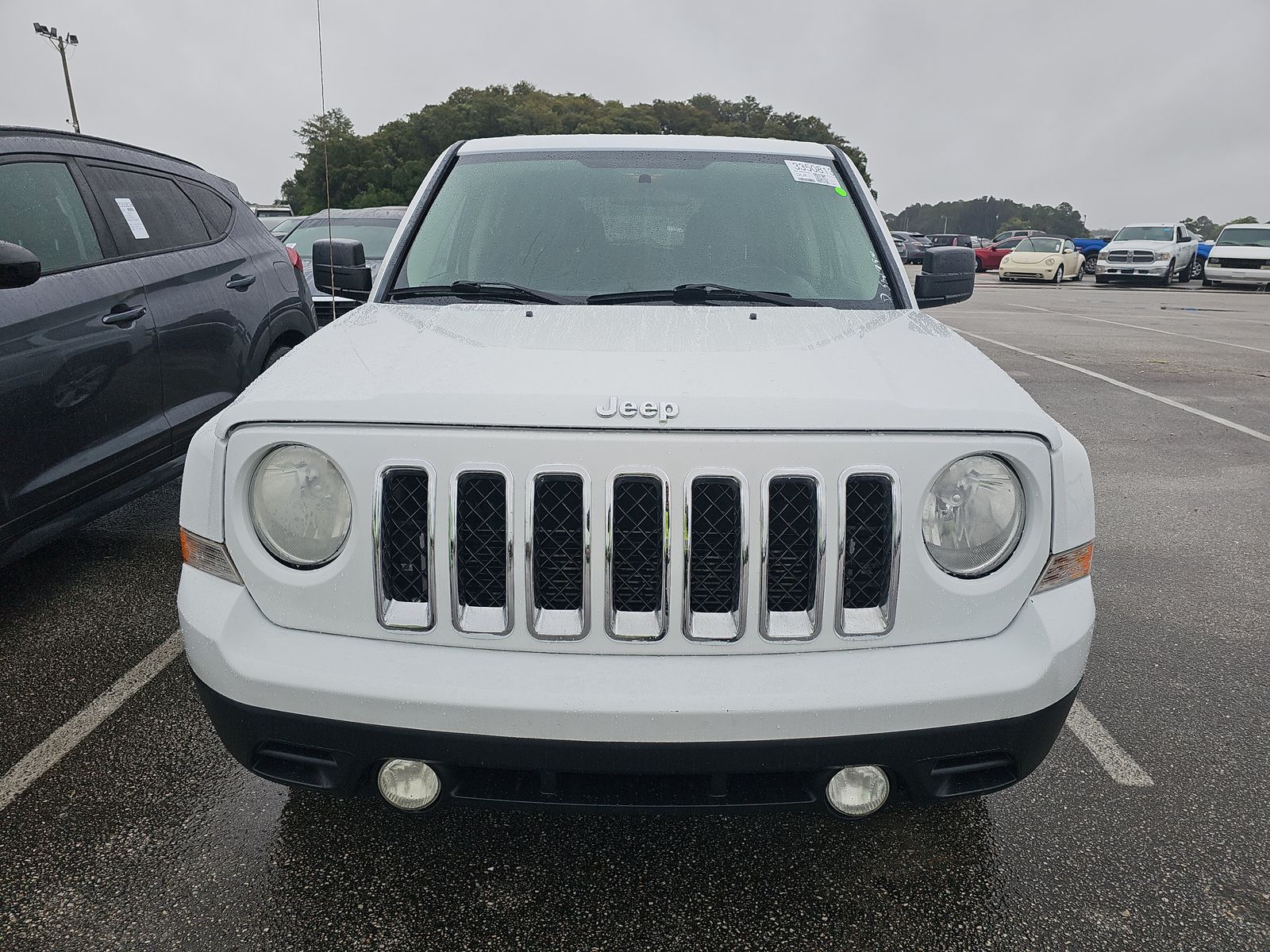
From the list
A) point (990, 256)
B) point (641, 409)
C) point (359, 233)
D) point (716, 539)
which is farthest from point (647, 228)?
point (990, 256)

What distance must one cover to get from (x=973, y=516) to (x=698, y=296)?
Result: 1166mm

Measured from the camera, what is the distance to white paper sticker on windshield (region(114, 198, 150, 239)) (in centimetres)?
403

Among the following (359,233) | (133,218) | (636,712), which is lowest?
(636,712)

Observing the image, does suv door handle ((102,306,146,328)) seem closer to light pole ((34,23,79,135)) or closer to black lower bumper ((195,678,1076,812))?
black lower bumper ((195,678,1076,812))

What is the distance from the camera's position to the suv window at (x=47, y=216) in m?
3.47

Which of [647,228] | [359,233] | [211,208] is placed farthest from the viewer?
[359,233]

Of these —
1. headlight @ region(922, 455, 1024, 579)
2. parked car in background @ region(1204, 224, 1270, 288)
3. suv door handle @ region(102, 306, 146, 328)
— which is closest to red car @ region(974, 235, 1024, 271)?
parked car in background @ region(1204, 224, 1270, 288)

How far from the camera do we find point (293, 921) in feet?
6.52

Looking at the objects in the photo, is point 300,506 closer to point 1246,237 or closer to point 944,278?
point 944,278

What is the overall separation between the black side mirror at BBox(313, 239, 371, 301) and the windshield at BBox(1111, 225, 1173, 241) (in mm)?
28804

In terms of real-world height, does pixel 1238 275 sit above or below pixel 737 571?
below

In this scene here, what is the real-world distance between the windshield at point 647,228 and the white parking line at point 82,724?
1.55 meters

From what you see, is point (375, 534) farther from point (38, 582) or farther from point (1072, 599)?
point (38, 582)

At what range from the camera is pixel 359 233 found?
8.95 m
